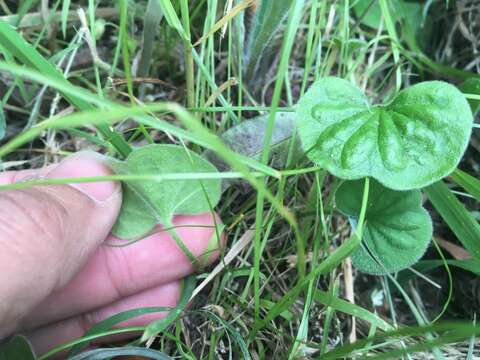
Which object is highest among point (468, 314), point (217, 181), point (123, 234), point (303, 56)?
point (303, 56)

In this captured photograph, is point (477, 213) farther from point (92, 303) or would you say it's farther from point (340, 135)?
point (92, 303)

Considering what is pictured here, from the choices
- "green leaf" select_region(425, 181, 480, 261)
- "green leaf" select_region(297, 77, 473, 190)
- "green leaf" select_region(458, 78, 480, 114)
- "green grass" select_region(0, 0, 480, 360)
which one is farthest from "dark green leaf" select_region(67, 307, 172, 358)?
"green leaf" select_region(458, 78, 480, 114)

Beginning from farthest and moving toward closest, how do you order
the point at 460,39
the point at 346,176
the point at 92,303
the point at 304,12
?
the point at 460,39 < the point at 304,12 < the point at 92,303 < the point at 346,176

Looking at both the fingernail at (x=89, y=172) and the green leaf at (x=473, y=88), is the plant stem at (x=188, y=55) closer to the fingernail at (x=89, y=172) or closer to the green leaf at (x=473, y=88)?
the fingernail at (x=89, y=172)

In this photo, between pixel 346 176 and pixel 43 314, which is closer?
pixel 346 176

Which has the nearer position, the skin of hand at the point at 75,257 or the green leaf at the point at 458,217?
the skin of hand at the point at 75,257

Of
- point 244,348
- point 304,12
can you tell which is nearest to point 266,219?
point 244,348

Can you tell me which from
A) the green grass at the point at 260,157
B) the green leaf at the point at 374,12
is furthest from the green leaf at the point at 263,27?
the green leaf at the point at 374,12
